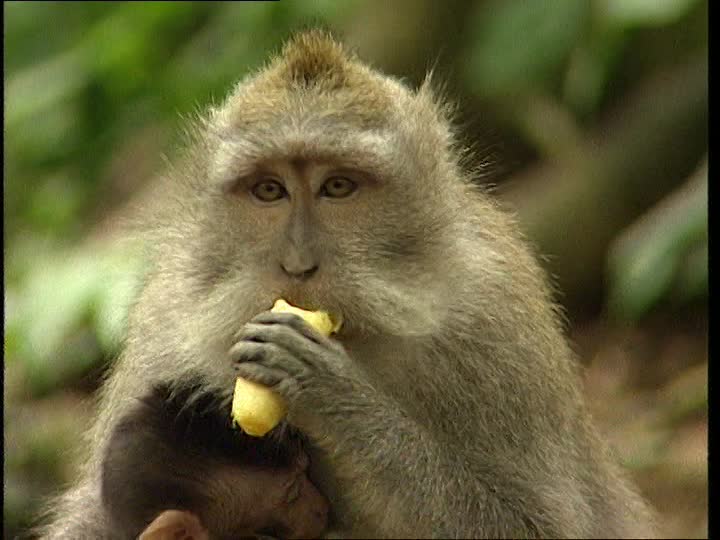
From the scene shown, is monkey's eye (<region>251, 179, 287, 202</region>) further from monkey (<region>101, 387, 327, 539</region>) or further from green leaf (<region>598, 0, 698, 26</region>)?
green leaf (<region>598, 0, 698, 26</region>)

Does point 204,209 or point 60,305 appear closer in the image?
point 204,209

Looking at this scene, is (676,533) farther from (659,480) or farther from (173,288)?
(173,288)

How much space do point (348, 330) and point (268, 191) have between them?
0.51m

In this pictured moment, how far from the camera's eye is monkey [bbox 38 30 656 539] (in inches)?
191

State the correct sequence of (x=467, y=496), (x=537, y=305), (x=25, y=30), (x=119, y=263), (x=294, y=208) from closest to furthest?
(x=294, y=208), (x=467, y=496), (x=537, y=305), (x=119, y=263), (x=25, y=30)

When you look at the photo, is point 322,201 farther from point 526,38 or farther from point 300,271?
point 526,38

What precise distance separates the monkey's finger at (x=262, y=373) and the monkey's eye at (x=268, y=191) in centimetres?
56

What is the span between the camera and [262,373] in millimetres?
4719

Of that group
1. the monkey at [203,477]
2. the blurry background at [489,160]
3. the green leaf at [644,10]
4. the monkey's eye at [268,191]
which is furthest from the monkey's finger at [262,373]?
the green leaf at [644,10]

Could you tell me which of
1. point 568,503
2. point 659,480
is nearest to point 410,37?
point 659,480

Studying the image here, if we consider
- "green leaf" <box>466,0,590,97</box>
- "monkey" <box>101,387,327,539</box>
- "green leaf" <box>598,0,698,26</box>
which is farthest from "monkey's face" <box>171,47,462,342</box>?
"green leaf" <box>466,0,590,97</box>

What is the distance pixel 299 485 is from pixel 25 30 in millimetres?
4279

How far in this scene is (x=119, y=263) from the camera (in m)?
6.62

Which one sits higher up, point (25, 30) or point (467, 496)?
point (25, 30)
